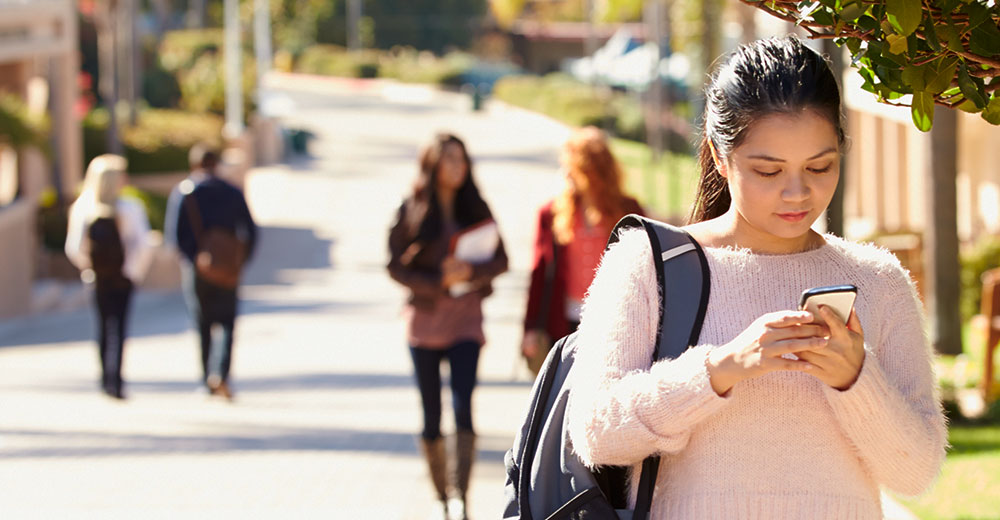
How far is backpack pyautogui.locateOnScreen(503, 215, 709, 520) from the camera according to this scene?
111 inches

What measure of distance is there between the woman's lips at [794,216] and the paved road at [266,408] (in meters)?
4.70

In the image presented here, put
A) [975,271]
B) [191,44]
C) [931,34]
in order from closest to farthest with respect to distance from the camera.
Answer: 1. [931,34]
2. [975,271]
3. [191,44]

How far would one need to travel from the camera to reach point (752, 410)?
9.18 ft

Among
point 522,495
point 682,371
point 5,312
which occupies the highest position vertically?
point 682,371

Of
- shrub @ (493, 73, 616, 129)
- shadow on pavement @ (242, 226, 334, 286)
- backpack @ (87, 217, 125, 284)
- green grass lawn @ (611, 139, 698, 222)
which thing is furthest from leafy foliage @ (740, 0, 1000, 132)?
shrub @ (493, 73, 616, 129)

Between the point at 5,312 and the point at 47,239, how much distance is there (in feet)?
11.9

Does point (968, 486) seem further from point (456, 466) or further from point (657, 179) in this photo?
point (657, 179)

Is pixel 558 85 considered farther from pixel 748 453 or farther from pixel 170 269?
pixel 748 453

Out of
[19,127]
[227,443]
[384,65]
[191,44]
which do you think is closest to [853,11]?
[227,443]

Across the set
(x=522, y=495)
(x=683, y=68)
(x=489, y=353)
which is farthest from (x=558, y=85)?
(x=522, y=495)

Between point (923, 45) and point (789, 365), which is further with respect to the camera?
point (923, 45)

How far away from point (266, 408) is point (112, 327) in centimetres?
136

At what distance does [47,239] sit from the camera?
2194cm

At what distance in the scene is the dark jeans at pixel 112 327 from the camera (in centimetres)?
1116
